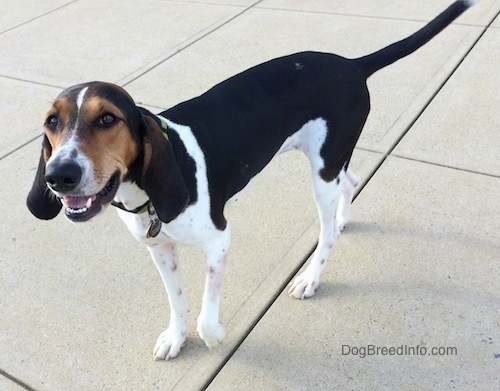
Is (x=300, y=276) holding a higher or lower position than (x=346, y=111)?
lower

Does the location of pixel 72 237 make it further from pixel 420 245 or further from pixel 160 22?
pixel 160 22

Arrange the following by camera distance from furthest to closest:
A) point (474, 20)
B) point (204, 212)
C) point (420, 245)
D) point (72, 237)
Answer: point (474, 20) → point (72, 237) → point (420, 245) → point (204, 212)

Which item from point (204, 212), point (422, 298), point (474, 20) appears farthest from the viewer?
point (474, 20)

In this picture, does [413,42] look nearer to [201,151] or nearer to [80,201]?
[201,151]

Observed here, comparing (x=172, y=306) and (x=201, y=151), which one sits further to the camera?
(x=172, y=306)

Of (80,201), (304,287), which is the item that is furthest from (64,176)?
(304,287)

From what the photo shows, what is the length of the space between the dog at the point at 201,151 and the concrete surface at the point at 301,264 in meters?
0.23

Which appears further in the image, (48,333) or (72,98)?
(48,333)

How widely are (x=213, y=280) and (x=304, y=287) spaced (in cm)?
67

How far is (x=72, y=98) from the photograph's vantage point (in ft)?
7.73

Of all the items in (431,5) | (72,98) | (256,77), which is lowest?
(431,5)

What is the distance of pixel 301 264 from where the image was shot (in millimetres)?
3609

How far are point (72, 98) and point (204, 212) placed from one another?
778 millimetres

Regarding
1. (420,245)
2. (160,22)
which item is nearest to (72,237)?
(420,245)
